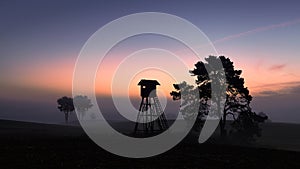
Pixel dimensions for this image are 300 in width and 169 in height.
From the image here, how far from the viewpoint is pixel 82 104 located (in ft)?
578

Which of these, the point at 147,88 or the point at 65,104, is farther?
the point at 65,104

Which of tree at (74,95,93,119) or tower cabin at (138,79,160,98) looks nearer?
tower cabin at (138,79,160,98)

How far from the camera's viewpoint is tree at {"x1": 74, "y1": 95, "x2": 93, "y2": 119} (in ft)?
571

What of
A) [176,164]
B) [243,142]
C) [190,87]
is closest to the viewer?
[176,164]

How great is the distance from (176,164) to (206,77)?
33.4 meters

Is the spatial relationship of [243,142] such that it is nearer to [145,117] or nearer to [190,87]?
[190,87]

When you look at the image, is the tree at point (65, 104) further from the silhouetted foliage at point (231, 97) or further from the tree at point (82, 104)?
the silhouetted foliage at point (231, 97)

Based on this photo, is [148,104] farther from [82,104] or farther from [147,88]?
[82,104]

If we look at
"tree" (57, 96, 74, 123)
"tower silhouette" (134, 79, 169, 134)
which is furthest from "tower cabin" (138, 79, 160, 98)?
"tree" (57, 96, 74, 123)

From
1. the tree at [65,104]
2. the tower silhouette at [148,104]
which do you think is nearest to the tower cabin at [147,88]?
the tower silhouette at [148,104]

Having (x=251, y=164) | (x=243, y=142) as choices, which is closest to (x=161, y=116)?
(x=243, y=142)

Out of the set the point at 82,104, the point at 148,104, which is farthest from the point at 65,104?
the point at 148,104

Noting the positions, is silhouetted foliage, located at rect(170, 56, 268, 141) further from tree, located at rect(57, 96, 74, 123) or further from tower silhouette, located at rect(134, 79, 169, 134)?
tree, located at rect(57, 96, 74, 123)

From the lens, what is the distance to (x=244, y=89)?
54.7m
